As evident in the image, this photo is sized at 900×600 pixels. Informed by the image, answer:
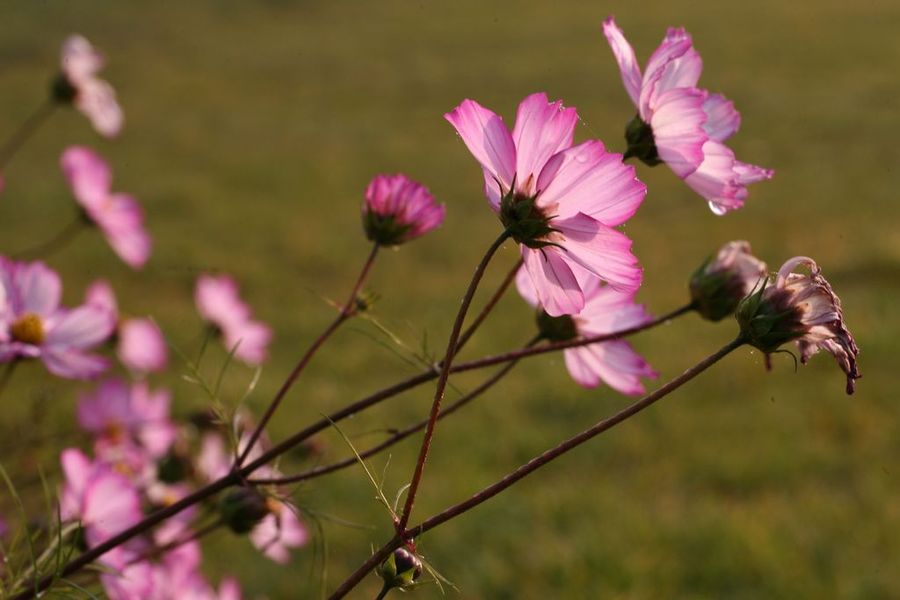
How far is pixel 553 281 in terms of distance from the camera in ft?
1.28

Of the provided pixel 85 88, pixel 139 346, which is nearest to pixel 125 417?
pixel 139 346

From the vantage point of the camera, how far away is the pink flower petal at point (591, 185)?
37 centimetres

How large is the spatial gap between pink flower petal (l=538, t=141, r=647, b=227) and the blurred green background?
4.0 inches

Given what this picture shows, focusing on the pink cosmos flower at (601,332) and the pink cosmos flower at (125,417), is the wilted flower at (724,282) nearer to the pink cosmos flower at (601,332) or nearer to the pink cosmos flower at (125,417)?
the pink cosmos flower at (601,332)

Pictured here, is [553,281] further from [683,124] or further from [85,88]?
[85,88]

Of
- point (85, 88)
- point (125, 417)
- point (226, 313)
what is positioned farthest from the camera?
point (85, 88)

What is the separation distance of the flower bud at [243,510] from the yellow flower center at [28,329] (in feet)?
0.44

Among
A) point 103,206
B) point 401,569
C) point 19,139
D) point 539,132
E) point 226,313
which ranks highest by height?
point 539,132

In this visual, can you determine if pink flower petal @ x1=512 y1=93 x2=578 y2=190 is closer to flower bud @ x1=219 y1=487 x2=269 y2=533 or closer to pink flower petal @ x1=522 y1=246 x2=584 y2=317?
pink flower petal @ x1=522 y1=246 x2=584 y2=317

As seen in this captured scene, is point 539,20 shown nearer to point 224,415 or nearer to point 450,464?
point 450,464

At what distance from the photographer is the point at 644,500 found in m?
1.90

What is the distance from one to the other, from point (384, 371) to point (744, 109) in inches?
148

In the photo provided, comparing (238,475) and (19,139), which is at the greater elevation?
(238,475)

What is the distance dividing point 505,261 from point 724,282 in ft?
10.8
